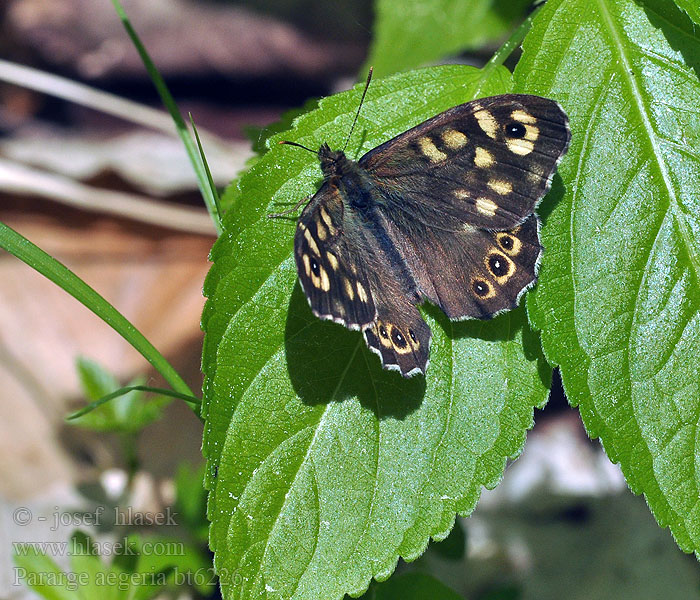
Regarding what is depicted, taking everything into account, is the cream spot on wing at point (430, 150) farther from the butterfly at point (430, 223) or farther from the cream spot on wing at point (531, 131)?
the cream spot on wing at point (531, 131)

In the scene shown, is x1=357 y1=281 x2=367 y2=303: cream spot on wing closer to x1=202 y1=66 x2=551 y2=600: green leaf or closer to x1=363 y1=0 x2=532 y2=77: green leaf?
x1=202 y1=66 x2=551 y2=600: green leaf

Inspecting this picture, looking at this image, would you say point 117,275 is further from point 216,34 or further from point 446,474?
point 446,474

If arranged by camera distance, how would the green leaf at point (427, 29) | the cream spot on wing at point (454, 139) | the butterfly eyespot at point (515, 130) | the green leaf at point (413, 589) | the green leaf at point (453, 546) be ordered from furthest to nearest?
the green leaf at point (427, 29) < the green leaf at point (453, 546) < the green leaf at point (413, 589) < the cream spot on wing at point (454, 139) < the butterfly eyespot at point (515, 130)

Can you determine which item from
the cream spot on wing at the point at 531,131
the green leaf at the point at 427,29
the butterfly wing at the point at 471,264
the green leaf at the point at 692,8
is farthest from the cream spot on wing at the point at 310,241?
the green leaf at the point at 427,29

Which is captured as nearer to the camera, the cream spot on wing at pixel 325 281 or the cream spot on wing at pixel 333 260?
the cream spot on wing at pixel 325 281

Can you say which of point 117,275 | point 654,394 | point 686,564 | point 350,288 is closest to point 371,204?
point 350,288

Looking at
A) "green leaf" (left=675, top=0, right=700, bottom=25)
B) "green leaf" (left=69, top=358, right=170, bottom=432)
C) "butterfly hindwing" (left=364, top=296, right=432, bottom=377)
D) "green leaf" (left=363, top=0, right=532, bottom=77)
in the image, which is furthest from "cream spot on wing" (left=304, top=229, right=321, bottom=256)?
"green leaf" (left=363, top=0, right=532, bottom=77)

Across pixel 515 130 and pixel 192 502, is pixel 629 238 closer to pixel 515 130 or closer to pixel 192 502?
pixel 515 130

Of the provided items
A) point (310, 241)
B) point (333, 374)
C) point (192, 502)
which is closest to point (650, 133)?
point (310, 241)
